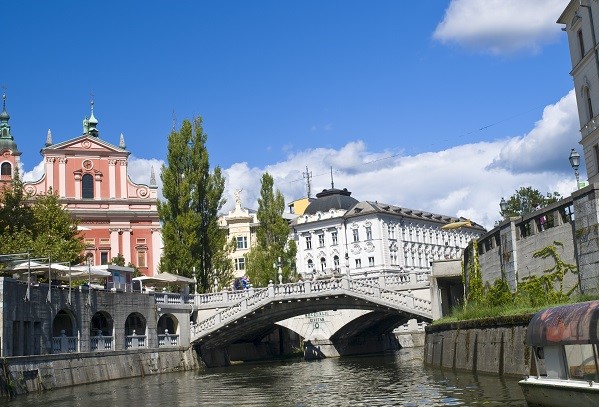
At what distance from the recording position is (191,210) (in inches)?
2370

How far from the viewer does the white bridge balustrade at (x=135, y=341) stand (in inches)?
1892

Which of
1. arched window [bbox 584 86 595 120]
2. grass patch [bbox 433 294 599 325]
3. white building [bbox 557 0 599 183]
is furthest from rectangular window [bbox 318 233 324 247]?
grass patch [bbox 433 294 599 325]

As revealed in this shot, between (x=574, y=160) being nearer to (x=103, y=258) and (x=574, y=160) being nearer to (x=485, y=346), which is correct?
(x=485, y=346)

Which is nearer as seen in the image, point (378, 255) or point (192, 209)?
point (192, 209)

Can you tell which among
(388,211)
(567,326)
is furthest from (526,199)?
(567,326)

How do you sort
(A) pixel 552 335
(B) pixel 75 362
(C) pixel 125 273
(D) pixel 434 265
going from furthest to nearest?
1. (C) pixel 125 273
2. (D) pixel 434 265
3. (B) pixel 75 362
4. (A) pixel 552 335

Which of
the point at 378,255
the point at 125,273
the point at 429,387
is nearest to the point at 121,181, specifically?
the point at 125,273

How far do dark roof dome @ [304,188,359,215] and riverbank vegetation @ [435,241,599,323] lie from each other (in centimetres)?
6935

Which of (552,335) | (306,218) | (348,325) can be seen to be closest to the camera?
(552,335)

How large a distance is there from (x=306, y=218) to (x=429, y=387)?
77.9m

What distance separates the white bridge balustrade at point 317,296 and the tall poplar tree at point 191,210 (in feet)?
21.1

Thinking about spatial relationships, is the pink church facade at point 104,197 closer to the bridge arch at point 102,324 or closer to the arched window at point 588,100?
the bridge arch at point 102,324

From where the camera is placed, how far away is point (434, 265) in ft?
166

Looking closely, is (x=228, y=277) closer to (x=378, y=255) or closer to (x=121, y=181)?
(x=121, y=181)
